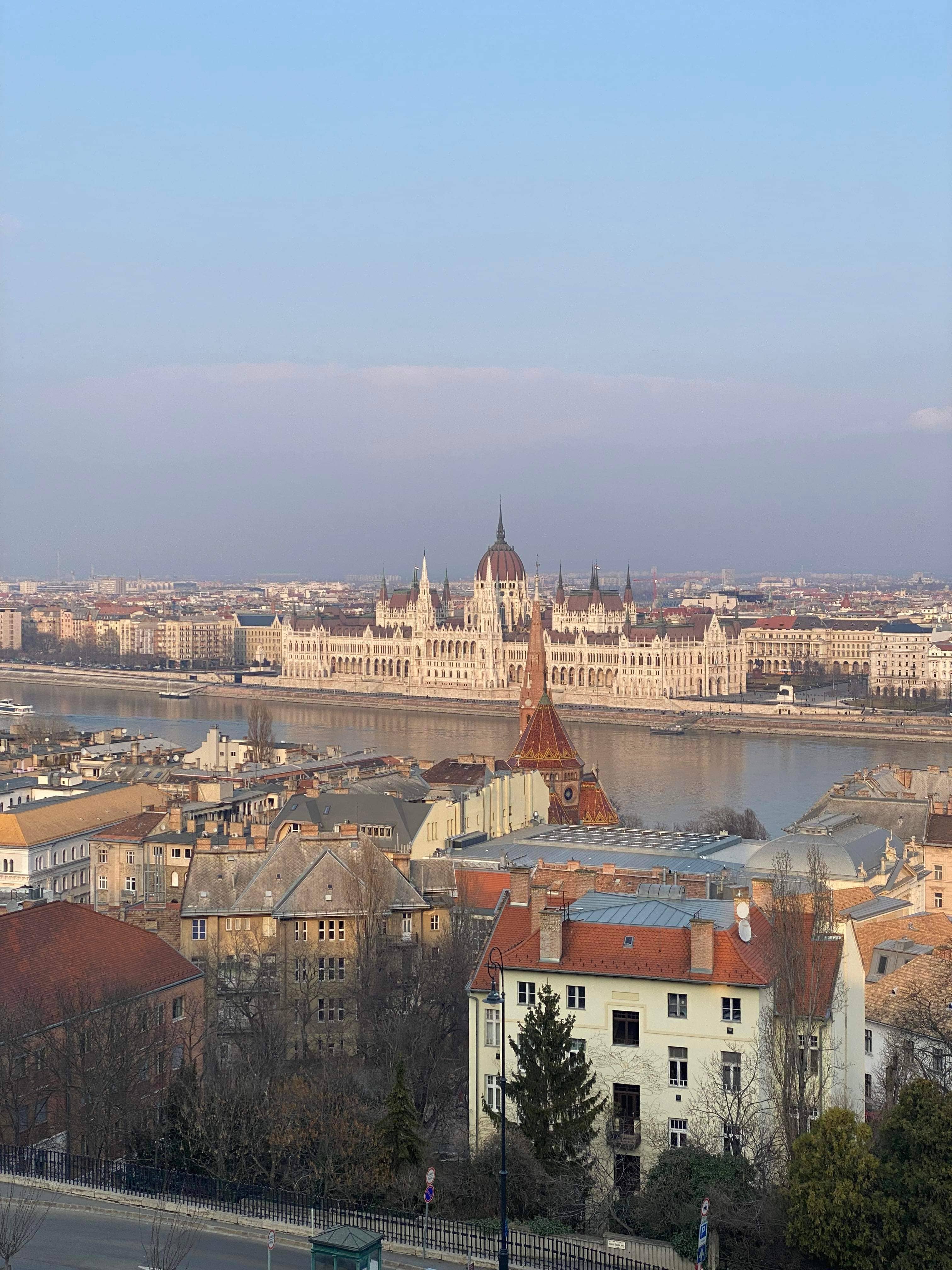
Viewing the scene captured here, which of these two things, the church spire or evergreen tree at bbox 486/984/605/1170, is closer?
evergreen tree at bbox 486/984/605/1170

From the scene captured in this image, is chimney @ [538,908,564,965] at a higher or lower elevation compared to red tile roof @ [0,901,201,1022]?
higher

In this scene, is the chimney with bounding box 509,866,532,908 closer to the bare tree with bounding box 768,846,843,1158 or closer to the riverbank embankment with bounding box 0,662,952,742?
the bare tree with bounding box 768,846,843,1158

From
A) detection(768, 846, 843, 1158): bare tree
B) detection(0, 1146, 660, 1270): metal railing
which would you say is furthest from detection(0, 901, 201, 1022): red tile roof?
detection(768, 846, 843, 1158): bare tree

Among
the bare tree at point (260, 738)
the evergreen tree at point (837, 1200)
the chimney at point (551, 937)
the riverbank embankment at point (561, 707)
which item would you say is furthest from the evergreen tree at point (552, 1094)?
the riverbank embankment at point (561, 707)

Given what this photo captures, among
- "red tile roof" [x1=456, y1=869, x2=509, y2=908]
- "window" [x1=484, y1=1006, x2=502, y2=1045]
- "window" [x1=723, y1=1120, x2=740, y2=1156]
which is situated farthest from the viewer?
"red tile roof" [x1=456, y1=869, x2=509, y2=908]

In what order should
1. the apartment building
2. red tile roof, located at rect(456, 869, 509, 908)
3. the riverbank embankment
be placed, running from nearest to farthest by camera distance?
the apartment building < red tile roof, located at rect(456, 869, 509, 908) < the riverbank embankment

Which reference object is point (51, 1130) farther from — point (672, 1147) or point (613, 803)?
point (613, 803)

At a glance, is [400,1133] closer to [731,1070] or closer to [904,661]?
[731,1070]
